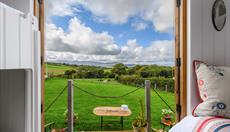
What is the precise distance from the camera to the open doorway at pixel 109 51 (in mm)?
2395

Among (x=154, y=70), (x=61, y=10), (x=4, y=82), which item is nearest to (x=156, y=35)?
(x=154, y=70)

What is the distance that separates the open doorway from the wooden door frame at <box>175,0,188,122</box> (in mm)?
161

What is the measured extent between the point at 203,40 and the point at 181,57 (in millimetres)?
246

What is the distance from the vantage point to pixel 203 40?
6.96 feet

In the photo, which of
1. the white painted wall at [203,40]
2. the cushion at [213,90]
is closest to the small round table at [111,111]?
the white painted wall at [203,40]

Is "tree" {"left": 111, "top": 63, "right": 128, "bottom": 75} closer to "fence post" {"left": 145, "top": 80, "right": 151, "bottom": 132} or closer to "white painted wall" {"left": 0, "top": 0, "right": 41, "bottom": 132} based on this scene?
"fence post" {"left": 145, "top": 80, "right": 151, "bottom": 132}

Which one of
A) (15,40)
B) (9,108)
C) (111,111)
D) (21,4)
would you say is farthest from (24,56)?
(111,111)

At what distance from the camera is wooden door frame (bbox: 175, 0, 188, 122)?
84.7 inches

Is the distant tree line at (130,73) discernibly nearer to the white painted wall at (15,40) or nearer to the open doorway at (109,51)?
the open doorway at (109,51)

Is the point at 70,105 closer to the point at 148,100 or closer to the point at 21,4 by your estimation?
the point at 148,100

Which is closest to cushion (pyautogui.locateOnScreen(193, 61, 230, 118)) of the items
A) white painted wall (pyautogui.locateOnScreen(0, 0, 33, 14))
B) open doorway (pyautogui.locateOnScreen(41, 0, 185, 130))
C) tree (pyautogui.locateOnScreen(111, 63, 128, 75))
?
open doorway (pyautogui.locateOnScreen(41, 0, 185, 130))

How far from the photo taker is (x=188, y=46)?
2.12 m

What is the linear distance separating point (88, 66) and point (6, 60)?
1.49 m

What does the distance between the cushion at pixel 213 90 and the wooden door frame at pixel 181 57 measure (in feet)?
0.60
